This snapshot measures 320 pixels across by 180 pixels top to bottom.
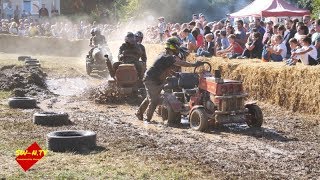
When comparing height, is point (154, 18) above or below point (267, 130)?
above

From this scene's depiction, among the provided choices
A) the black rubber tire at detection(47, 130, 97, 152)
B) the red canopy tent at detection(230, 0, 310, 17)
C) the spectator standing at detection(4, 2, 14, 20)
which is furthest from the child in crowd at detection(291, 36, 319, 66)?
the spectator standing at detection(4, 2, 14, 20)

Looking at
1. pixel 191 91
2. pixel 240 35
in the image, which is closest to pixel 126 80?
pixel 191 91

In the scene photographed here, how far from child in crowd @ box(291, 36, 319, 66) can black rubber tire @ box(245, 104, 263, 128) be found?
2327mm

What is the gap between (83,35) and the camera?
37.0 metres

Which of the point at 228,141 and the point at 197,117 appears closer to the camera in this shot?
the point at 228,141

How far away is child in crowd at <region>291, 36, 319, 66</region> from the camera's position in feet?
39.6

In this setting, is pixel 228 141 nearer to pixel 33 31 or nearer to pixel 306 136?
pixel 306 136

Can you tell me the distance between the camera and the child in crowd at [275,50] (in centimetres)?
1391

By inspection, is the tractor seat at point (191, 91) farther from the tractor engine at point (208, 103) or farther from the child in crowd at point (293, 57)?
the child in crowd at point (293, 57)

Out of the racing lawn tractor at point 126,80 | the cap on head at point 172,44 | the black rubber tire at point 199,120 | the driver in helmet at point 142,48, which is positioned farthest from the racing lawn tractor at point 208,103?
the driver in helmet at point 142,48

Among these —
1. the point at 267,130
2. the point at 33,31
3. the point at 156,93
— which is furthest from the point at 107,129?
the point at 33,31

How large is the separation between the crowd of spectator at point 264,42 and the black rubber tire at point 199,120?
3.27 metres

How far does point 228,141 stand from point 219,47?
8365mm

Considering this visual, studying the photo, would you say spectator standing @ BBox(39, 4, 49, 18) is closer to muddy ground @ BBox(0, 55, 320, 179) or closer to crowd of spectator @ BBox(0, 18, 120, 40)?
crowd of spectator @ BBox(0, 18, 120, 40)
